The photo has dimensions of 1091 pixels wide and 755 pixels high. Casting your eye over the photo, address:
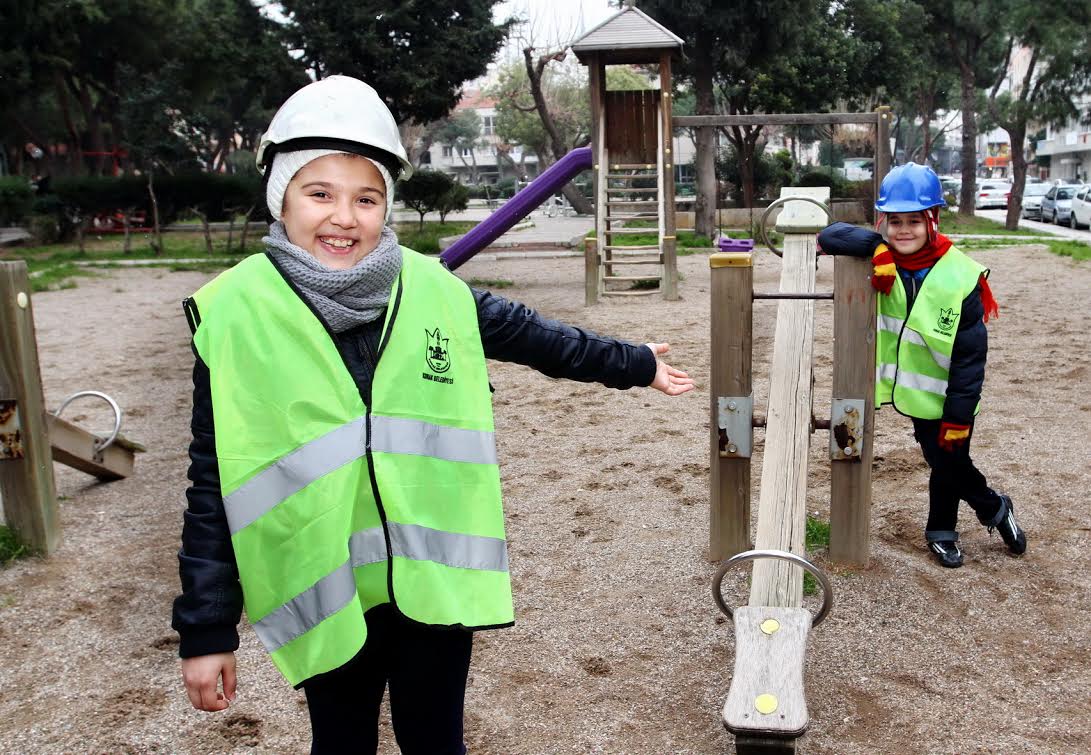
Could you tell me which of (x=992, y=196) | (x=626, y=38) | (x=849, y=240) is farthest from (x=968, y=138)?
(x=849, y=240)

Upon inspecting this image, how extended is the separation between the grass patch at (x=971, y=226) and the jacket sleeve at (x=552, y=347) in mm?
21558

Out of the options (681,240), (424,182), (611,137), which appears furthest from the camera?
(424,182)

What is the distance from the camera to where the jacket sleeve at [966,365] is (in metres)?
3.89

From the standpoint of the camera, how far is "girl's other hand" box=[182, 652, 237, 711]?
6.02ft

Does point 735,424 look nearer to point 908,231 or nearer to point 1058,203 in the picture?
point 908,231

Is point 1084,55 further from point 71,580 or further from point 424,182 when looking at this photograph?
point 71,580

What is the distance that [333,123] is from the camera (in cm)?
189

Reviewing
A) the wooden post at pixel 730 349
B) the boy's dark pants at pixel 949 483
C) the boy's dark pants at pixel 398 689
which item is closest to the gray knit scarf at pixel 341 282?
the boy's dark pants at pixel 398 689

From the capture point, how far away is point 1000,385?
290 inches

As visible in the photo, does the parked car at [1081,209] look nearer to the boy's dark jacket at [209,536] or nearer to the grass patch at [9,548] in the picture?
the grass patch at [9,548]

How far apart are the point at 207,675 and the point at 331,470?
42 centimetres

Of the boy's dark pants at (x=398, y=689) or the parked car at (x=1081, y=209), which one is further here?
the parked car at (x=1081, y=209)

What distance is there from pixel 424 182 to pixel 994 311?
2186 centimetres

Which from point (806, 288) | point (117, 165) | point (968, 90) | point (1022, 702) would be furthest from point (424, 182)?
point (1022, 702)
